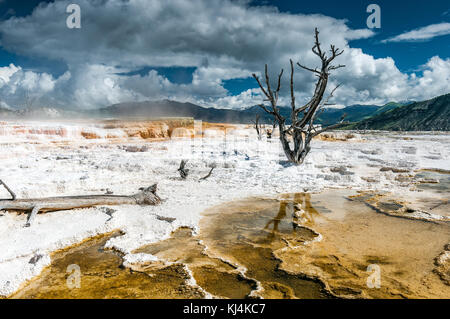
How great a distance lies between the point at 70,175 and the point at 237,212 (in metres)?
4.84

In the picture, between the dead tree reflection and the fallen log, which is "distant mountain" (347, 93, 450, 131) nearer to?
the dead tree reflection

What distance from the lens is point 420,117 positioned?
361ft

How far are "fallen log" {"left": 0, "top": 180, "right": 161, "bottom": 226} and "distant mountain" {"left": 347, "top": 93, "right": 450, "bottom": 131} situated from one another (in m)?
101

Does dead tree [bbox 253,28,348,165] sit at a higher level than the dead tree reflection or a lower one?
higher

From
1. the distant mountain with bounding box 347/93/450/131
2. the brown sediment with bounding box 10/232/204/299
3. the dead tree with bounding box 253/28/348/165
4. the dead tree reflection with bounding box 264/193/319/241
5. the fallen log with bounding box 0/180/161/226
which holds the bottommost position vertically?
the brown sediment with bounding box 10/232/204/299

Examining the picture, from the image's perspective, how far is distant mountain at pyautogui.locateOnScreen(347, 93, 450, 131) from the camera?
98.2 meters

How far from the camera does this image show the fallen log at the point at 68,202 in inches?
175

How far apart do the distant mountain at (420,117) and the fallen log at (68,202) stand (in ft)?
330

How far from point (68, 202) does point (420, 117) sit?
13269 centimetres

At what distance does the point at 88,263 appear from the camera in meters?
3.26

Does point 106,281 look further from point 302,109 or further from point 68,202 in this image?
point 302,109

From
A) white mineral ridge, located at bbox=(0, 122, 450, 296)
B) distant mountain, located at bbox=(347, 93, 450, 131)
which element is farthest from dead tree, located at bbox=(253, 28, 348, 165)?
distant mountain, located at bbox=(347, 93, 450, 131)

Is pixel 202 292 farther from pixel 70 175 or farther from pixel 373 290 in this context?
pixel 70 175

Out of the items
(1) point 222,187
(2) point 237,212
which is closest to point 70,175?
(1) point 222,187
